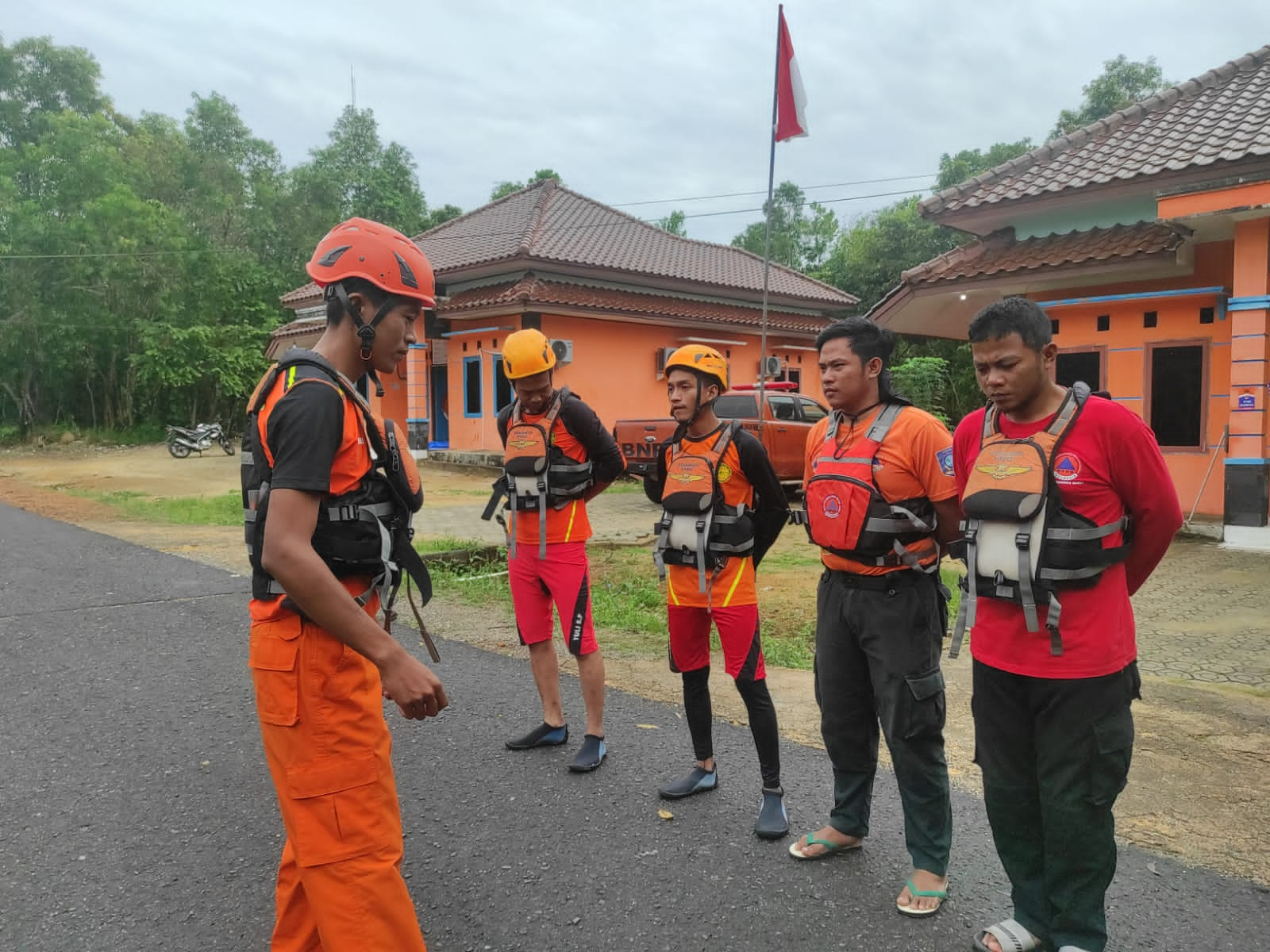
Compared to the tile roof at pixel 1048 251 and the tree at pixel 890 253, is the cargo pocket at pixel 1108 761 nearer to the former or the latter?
the tile roof at pixel 1048 251

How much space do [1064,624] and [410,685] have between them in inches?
68.6

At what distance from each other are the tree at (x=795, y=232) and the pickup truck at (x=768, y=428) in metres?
36.8

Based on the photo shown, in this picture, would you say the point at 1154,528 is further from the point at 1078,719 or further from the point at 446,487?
the point at 446,487

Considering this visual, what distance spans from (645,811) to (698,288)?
744 inches

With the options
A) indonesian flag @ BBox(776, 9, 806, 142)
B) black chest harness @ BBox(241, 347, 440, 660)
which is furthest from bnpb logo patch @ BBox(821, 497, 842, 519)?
indonesian flag @ BBox(776, 9, 806, 142)

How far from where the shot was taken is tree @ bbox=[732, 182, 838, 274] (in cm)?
5019

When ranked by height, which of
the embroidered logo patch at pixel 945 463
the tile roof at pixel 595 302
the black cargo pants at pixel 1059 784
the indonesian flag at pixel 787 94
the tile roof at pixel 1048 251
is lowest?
the black cargo pants at pixel 1059 784

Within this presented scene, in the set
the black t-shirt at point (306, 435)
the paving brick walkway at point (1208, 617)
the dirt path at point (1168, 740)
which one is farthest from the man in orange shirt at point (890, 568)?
the paving brick walkway at point (1208, 617)

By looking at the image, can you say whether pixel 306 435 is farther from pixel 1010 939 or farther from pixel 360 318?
pixel 1010 939

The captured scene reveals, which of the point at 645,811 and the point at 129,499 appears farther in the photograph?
the point at 129,499

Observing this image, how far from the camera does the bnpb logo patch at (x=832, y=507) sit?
288cm

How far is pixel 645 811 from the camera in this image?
11.4ft

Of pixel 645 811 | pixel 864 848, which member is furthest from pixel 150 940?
pixel 864 848

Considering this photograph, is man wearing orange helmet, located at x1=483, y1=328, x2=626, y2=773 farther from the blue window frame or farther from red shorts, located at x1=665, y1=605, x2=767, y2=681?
the blue window frame
